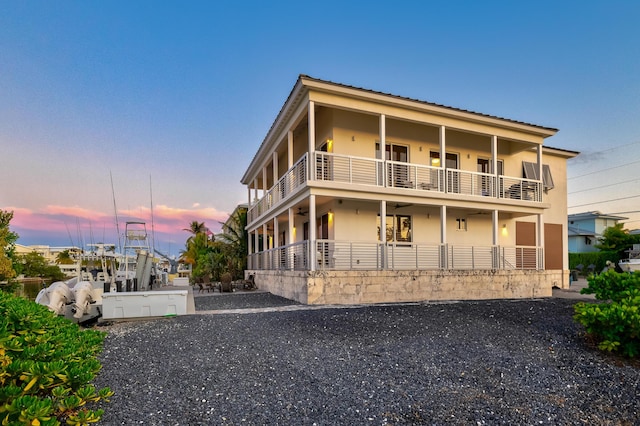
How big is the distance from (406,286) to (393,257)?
3.55 ft

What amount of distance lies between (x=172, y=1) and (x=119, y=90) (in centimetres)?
642

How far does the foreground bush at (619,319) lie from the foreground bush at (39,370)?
6.81 m

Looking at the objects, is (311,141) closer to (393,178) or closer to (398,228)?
(393,178)

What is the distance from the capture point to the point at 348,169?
14.6m

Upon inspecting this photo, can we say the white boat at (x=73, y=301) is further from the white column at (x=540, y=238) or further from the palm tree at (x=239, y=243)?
the white column at (x=540, y=238)

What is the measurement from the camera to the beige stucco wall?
1183 cm

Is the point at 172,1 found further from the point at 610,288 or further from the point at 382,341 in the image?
the point at 610,288

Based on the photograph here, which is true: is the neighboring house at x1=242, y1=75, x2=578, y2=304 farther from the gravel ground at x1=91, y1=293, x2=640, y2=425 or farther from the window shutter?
the gravel ground at x1=91, y1=293, x2=640, y2=425

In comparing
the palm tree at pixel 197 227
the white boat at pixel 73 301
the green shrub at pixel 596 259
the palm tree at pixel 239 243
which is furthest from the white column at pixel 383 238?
the palm tree at pixel 197 227

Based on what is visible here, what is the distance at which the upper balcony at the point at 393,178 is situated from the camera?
1384 centimetres

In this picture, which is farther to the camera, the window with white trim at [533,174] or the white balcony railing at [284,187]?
the window with white trim at [533,174]

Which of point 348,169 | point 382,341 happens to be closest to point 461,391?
point 382,341

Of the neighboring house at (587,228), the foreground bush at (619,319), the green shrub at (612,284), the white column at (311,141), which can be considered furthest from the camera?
the neighboring house at (587,228)

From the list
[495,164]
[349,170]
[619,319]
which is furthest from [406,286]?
[619,319]
